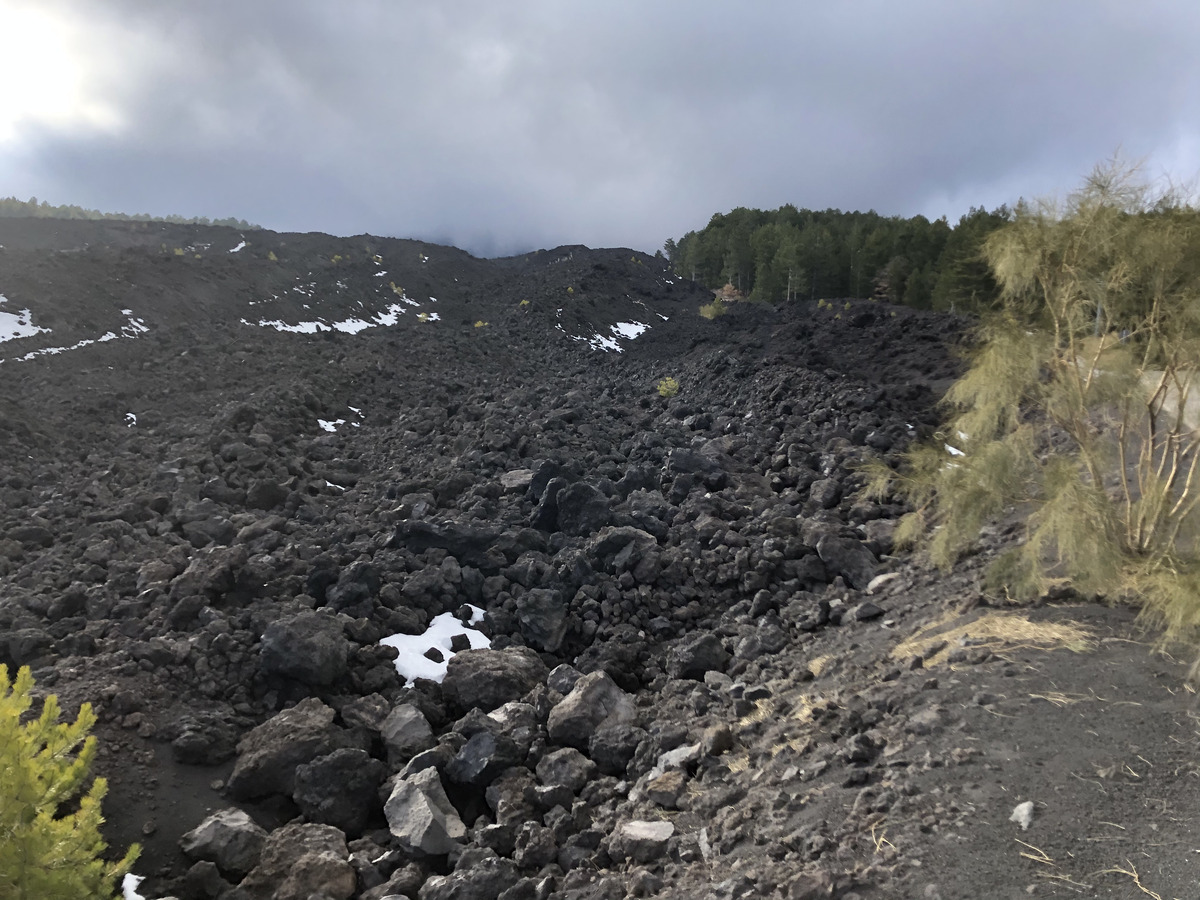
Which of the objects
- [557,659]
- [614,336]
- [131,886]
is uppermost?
[614,336]

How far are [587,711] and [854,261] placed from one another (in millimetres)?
45226

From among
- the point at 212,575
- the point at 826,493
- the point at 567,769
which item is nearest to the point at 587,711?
the point at 567,769

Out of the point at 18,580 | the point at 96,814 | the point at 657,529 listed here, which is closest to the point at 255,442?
the point at 18,580

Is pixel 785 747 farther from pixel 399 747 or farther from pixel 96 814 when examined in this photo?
pixel 96 814

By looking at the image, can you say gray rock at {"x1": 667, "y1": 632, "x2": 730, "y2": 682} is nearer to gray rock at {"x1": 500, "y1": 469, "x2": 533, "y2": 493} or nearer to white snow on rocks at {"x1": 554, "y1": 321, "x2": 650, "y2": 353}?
gray rock at {"x1": 500, "y1": 469, "x2": 533, "y2": 493}

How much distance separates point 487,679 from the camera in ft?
23.9

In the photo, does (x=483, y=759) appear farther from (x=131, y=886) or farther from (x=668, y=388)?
(x=668, y=388)

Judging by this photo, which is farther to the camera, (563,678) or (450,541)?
(450,541)

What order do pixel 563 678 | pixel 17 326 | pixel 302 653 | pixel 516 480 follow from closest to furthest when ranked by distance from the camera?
pixel 302 653 → pixel 563 678 → pixel 516 480 → pixel 17 326

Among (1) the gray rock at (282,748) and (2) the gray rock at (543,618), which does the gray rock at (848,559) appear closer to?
(2) the gray rock at (543,618)

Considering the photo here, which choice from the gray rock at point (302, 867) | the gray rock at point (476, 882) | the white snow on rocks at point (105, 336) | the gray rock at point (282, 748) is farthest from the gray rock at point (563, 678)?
the white snow on rocks at point (105, 336)

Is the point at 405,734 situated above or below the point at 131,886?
above

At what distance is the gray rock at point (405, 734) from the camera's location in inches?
253

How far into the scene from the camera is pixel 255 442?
1298cm
